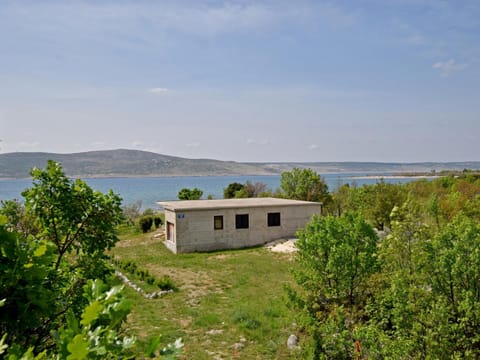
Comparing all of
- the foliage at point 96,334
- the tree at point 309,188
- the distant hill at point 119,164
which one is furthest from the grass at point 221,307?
the distant hill at point 119,164

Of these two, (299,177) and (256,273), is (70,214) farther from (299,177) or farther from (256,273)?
(299,177)

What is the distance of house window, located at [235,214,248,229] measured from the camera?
24109 mm

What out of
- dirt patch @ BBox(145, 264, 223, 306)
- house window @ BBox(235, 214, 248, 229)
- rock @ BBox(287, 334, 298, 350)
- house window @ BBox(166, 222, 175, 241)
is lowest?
dirt patch @ BBox(145, 264, 223, 306)

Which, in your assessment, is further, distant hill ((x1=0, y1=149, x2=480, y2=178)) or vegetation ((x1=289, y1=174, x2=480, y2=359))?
distant hill ((x1=0, y1=149, x2=480, y2=178))

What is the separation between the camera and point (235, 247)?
2405 cm

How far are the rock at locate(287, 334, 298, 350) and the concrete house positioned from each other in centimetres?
1359

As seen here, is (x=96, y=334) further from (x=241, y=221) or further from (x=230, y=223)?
(x=241, y=221)

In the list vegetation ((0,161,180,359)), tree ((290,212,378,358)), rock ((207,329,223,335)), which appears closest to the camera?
vegetation ((0,161,180,359))

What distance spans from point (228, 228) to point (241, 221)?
3.05 feet

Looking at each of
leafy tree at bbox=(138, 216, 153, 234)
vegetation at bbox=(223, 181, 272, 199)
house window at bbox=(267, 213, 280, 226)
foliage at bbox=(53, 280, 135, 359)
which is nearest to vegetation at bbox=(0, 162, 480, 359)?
foliage at bbox=(53, 280, 135, 359)

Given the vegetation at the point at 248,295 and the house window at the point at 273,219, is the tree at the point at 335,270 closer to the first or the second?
the vegetation at the point at 248,295

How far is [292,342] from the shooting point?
31.8 ft

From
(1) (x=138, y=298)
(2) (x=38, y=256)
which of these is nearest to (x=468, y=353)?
(2) (x=38, y=256)

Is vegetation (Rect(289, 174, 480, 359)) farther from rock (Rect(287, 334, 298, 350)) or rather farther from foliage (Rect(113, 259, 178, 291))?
foliage (Rect(113, 259, 178, 291))
